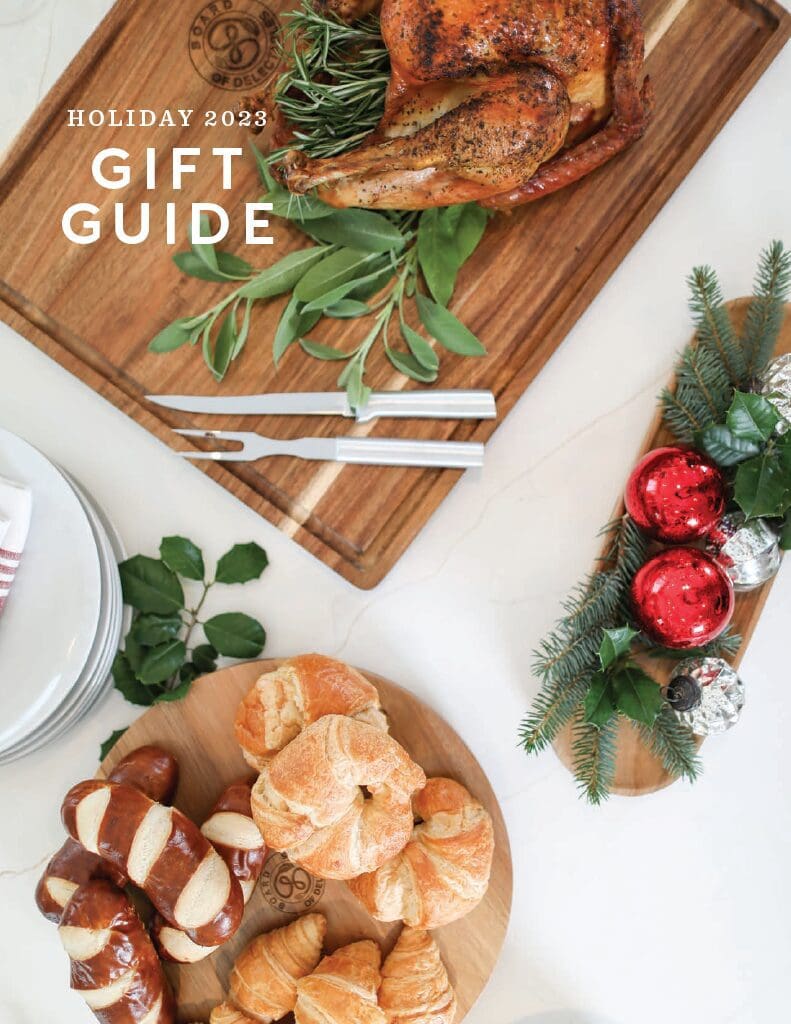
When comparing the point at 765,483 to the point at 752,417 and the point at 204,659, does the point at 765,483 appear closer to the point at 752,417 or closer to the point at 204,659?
the point at 752,417

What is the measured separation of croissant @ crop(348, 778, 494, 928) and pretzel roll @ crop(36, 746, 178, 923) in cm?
27

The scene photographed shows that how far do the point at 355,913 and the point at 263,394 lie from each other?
69 cm

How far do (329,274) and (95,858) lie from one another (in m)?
0.79

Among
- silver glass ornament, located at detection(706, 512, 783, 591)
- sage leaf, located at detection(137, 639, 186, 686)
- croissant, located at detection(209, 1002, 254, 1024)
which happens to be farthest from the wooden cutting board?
croissant, located at detection(209, 1002, 254, 1024)

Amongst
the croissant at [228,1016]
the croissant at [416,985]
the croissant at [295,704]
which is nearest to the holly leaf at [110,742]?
the croissant at [295,704]

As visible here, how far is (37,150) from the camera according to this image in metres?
1.25

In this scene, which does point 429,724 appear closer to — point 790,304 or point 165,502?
point 165,502

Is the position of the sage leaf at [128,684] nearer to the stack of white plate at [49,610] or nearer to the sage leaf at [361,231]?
the stack of white plate at [49,610]

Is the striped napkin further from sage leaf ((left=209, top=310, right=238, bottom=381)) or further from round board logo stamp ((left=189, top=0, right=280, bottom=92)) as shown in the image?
round board logo stamp ((left=189, top=0, right=280, bottom=92))

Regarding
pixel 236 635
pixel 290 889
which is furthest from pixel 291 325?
pixel 290 889

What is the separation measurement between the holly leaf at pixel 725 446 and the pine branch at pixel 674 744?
30 cm

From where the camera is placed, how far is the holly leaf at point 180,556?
4.03 ft

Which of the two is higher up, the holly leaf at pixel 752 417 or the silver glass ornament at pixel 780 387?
the silver glass ornament at pixel 780 387

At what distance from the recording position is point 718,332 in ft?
3.61
